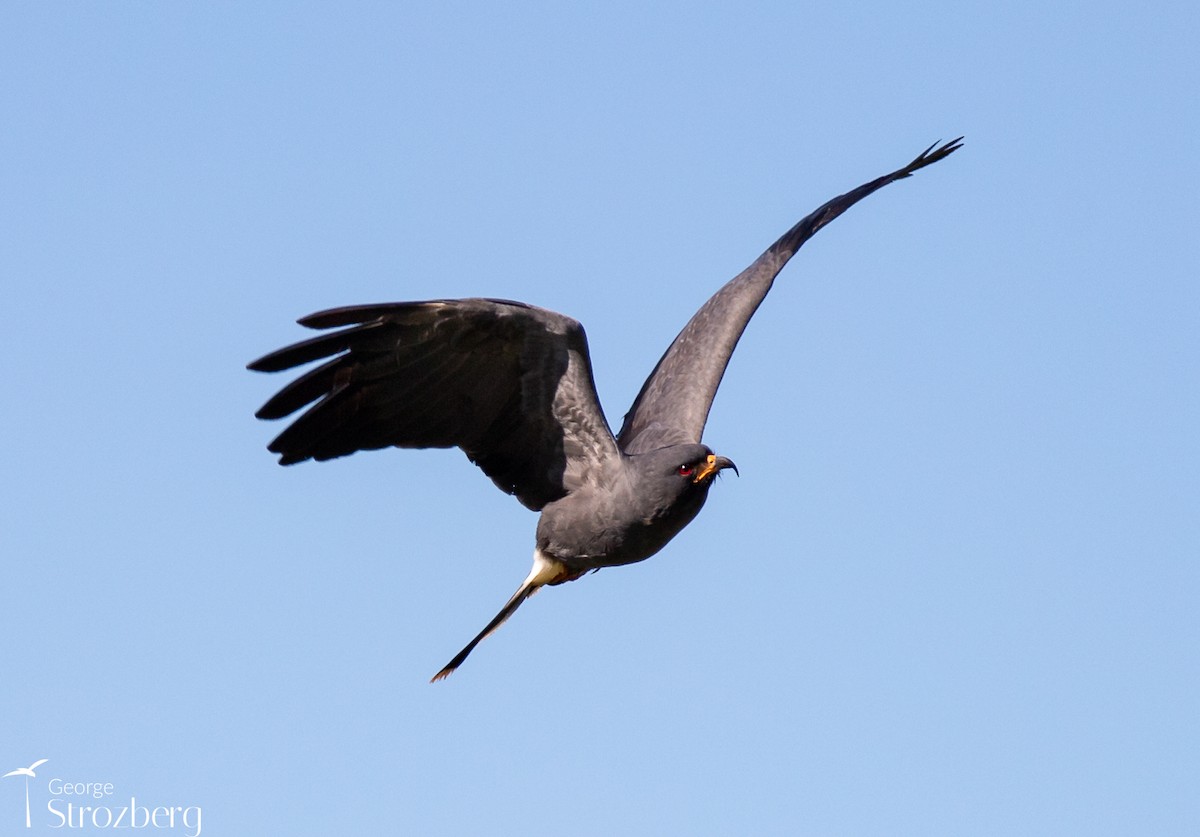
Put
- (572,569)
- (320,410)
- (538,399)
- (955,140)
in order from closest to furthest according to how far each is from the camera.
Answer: (320,410) < (538,399) < (572,569) < (955,140)

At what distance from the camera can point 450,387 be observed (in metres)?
9.05

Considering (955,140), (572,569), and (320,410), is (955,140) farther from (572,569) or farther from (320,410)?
(320,410)

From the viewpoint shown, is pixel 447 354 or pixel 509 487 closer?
pixel 447 354

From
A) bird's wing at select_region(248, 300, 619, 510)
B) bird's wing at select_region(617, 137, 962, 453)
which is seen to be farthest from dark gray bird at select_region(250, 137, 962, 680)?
bird's wing at select_region(617, 137, 962, 453)

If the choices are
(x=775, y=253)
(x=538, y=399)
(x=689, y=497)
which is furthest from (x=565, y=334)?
(x=775, y=253)

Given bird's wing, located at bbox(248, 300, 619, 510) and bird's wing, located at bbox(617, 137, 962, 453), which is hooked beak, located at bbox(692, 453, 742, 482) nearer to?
bird's wing, located at bbox(248, 300, 619, 510)

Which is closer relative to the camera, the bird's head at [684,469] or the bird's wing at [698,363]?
the bird's head at [684,469]

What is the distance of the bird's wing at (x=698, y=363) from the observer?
35.3ft

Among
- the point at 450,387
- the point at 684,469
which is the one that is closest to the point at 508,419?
the point at 450,387

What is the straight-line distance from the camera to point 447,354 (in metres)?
8.87

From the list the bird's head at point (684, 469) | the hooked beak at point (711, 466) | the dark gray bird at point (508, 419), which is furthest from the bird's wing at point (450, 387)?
the hooked beak at point (711, 466)

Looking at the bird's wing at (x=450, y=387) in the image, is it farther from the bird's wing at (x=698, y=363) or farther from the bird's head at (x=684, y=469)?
the bird's wing at (x=698, y=363)

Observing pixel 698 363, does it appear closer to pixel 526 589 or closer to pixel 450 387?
pixel 526 589

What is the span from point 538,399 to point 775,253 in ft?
11.6
